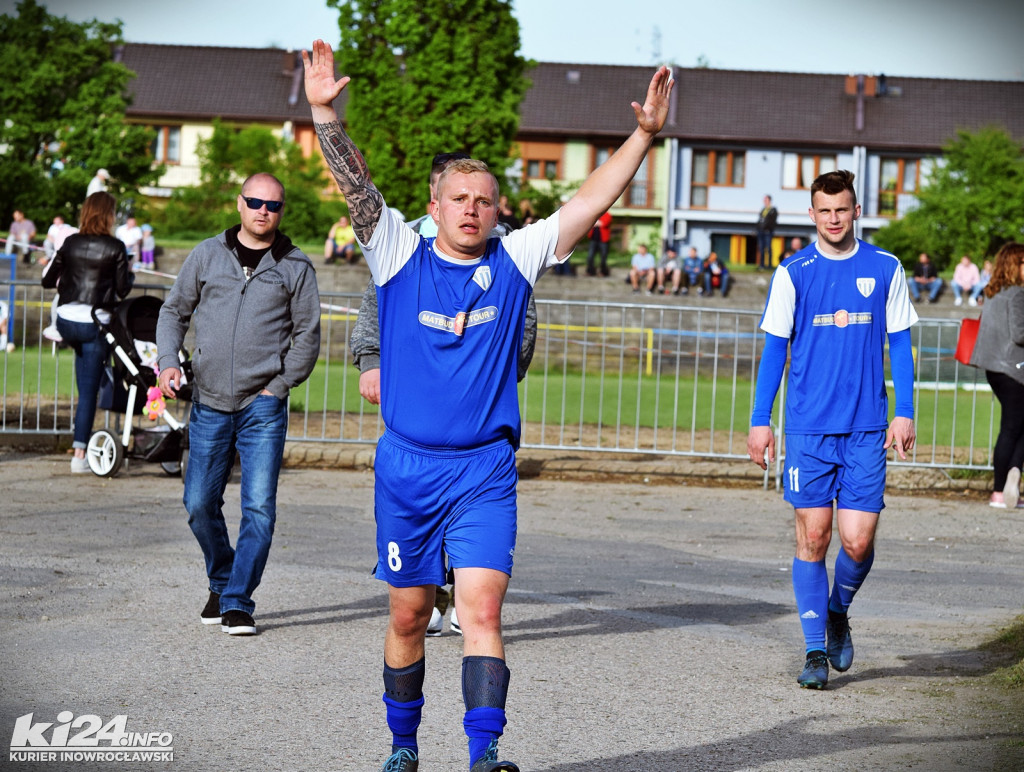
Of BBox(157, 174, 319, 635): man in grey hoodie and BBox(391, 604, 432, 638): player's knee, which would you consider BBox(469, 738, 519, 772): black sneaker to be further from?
BBox(157, 174, 319, 635): man in grey hoodie

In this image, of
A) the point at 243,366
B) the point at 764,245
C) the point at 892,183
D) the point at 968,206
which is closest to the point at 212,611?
the point at 243,366

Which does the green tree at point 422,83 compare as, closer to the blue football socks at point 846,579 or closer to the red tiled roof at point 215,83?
the blue football socks at point 846,579

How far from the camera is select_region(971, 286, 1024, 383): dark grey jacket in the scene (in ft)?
38.1

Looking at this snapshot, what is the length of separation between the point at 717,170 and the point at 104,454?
183 ft

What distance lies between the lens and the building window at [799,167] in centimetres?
6438

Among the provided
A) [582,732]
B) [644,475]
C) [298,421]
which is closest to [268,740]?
[582,732]

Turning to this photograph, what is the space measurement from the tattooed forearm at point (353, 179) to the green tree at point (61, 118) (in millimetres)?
36709

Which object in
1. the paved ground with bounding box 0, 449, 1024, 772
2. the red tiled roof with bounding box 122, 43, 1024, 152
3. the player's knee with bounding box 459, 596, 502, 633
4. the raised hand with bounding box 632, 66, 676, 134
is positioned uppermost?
the red tiled roof with bounding box 122, 43, 1024, 152

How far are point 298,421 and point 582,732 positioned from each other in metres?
9.69

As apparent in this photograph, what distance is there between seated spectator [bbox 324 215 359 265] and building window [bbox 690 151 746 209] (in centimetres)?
3329

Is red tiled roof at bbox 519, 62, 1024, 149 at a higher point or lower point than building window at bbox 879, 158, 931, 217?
higher

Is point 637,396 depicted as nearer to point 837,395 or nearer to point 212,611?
point 212,611

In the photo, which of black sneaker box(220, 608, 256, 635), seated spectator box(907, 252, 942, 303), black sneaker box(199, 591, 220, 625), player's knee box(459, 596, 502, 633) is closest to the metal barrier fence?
black sneaker box(199, 591, 220, 625)
